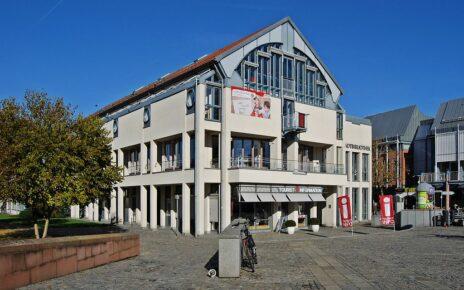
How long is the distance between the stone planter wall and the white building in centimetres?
1450

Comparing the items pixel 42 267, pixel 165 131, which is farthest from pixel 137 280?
pixel 165 131

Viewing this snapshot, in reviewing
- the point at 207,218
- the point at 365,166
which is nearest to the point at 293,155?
the point at 207,218

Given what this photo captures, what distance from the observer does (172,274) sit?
14984 millimetres

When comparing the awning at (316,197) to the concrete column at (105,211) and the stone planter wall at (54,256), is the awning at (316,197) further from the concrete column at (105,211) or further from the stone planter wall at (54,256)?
the concrete column at (105,211)

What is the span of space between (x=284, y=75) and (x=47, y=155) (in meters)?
19.8

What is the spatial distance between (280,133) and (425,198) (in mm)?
14084

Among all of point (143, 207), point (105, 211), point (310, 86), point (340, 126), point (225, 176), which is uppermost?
point (310, 86)

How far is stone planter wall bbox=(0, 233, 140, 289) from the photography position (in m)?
12.0

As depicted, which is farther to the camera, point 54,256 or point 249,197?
point 249,197

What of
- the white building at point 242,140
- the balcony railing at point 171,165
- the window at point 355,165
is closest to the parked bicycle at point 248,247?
the white building at point 242,140

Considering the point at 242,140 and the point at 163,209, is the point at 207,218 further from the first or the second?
the point at 163,209

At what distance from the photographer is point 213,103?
106ft

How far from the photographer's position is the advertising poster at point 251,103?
1289 inches

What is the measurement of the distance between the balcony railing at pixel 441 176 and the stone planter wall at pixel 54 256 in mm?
49716
